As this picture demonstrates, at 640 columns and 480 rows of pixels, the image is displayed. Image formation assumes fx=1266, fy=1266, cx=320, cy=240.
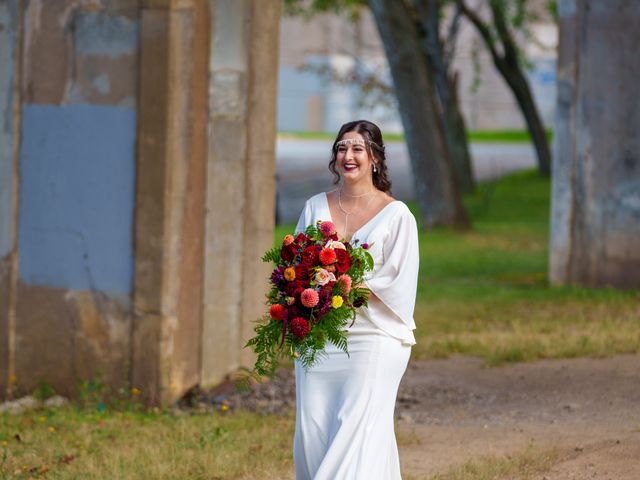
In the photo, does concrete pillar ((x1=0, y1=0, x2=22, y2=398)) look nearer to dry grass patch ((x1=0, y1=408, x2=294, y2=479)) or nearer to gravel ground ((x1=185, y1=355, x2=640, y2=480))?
dry grass patch ((x1=0, y1=408, x2=294, y2=479))

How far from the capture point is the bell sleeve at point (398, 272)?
5.93m

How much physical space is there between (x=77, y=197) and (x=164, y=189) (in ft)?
2.51

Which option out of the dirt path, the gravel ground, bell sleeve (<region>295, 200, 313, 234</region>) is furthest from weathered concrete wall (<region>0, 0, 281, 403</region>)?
bell sleeve (<region>295, 200, 313, 234</region>)

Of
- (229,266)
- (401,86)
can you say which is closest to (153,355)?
(229,266)

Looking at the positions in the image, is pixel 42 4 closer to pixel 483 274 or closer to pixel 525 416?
pixel 525 416

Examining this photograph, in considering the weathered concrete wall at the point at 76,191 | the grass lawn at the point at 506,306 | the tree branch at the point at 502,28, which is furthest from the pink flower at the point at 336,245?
the tree branch at the point at 502,28

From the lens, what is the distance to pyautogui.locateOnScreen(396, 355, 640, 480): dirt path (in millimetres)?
7586

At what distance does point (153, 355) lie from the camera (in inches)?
369

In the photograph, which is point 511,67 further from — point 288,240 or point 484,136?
point 484,136

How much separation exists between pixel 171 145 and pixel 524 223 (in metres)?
15.9

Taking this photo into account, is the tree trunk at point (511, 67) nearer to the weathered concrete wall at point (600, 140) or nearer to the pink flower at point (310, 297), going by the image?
the weathered concrete wall at point (600, 140)

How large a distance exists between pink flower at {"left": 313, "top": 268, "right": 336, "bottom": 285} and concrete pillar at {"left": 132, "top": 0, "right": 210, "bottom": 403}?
145 inches

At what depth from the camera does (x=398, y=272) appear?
19.5 ft

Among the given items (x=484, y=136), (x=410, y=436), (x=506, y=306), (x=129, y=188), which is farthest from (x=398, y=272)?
(x=484, y=136)
